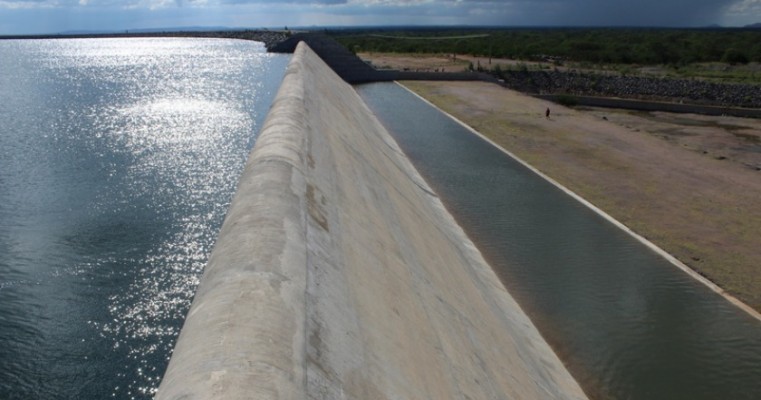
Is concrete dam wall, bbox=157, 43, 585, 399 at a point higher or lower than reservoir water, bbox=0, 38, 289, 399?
higher

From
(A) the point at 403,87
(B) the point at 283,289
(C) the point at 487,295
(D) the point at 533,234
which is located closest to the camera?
(B) the point at 283,289

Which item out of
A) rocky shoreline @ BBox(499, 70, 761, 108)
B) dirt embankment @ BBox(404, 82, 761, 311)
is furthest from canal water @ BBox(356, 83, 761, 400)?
rocky shoreline @ BBox(499, 70, 761, 108)

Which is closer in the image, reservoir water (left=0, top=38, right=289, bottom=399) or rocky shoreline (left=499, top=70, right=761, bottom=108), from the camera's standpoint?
reservoir water (left=0, top=38, right=289, bottom=399)

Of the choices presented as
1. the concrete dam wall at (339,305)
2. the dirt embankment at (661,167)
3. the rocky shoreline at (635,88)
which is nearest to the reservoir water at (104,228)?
Result: the concrete dam wall at (339,305)

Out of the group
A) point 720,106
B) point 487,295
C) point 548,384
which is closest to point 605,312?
point 487,295

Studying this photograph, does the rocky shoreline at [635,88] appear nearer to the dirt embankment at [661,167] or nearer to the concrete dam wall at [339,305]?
the dirt embankment at [661,167]

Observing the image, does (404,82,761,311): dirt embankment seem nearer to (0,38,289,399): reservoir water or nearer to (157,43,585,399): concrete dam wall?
(157,43,585,399): concrete dam wall

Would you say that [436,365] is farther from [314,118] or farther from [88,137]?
[88,137]
